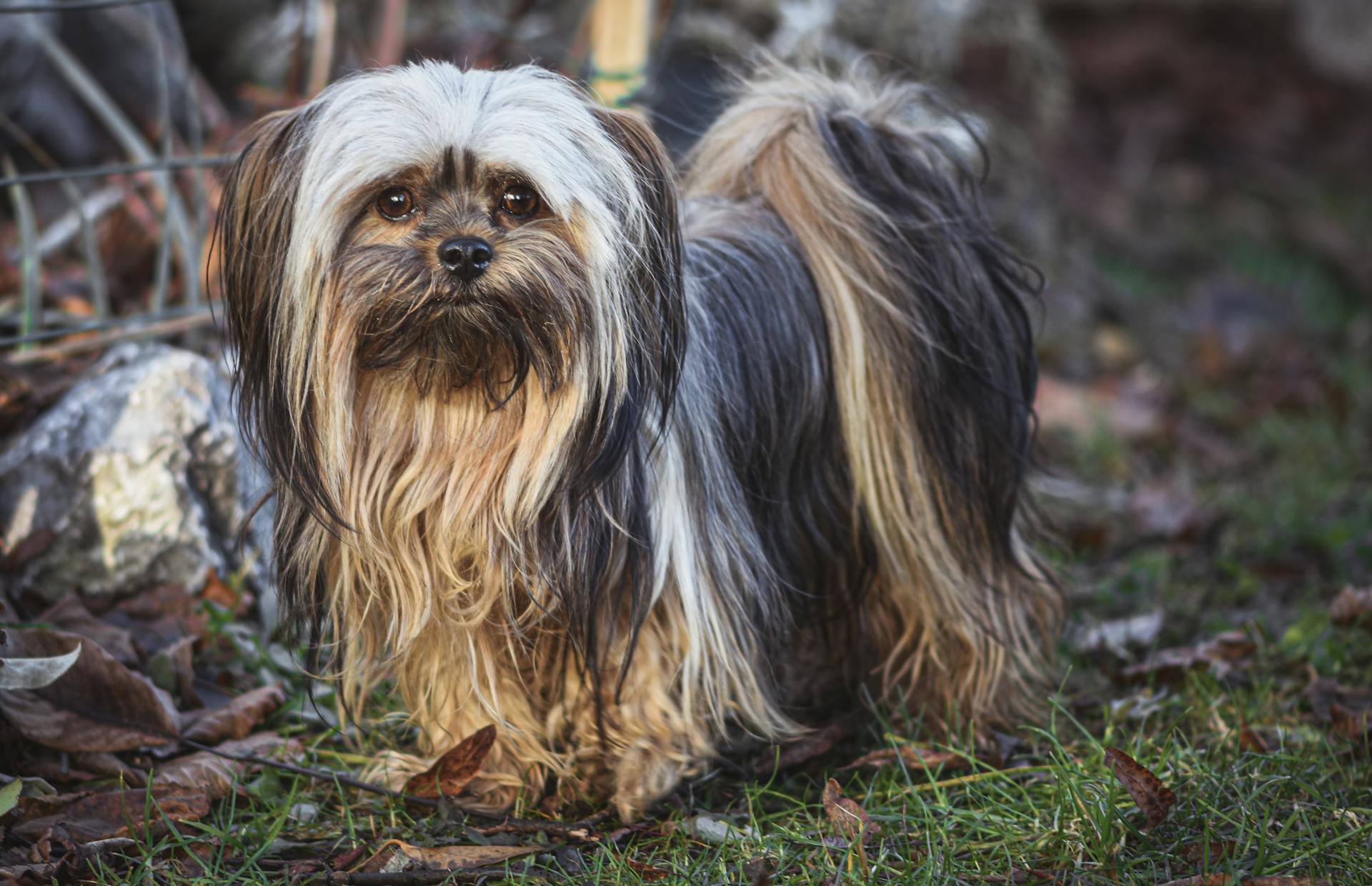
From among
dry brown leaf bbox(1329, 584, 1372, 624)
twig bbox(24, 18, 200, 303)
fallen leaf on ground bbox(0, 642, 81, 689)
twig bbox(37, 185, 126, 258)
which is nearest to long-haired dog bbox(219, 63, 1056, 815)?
fallen leaf on ground bbox(0, 642, 81, 689)

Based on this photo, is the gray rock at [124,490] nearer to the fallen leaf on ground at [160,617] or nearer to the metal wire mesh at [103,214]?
the fallen leaf on ground at [160,617]

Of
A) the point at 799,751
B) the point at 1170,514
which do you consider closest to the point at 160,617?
the point at 799,751

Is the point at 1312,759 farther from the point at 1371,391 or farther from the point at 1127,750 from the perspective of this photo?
the point at 1371,391

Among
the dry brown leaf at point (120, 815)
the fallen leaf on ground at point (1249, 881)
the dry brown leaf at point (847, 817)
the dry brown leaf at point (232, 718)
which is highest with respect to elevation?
the fallen leaf on ground at point (1249, 881)

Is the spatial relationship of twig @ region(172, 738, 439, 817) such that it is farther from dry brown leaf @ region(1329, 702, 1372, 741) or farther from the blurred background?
dry brown leaf @ region(1329, 702, 1372, 741)

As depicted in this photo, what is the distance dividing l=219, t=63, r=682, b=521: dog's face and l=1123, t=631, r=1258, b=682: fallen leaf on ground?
1.59 metres

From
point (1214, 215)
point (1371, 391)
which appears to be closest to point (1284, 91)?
point (1214, 215)

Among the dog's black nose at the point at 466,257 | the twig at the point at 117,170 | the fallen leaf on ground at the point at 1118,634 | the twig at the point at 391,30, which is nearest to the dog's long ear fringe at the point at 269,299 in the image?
the dog's black nose at the point at 466,257

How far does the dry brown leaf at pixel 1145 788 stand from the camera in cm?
259

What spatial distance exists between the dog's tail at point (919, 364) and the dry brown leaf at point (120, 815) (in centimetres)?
152

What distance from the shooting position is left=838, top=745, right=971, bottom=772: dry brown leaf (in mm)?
2992

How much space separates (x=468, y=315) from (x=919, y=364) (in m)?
1.13

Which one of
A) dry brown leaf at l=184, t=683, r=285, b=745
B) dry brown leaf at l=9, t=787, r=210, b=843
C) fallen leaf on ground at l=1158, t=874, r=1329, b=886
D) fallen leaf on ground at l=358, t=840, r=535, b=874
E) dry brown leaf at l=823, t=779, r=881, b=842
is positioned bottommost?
dry brown leaf at l=184, t=683, r=285, b=745

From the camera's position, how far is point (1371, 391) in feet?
20.7
